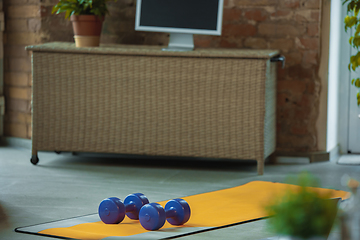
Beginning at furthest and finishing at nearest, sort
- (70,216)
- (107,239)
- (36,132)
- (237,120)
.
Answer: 1. (36,132)
2. (237,120)
3. (70,216)
4. (107,239)

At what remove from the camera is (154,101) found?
2.99 metres

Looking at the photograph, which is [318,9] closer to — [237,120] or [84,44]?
[237,120]

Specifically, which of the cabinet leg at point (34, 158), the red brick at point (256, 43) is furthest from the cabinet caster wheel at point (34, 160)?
the red brick at point (256, 43)

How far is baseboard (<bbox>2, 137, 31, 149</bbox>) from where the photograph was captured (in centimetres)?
367

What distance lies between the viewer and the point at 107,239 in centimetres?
166

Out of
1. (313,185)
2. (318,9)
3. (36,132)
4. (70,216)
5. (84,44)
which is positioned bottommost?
(70,216)

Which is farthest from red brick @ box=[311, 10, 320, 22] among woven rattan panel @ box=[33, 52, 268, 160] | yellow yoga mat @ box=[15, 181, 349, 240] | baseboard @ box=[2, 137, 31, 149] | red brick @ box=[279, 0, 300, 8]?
baseboard @ box=[2, 137, 31, 149]

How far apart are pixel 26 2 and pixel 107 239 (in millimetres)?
2436

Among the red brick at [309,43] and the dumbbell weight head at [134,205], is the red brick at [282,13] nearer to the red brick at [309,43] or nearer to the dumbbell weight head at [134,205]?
the red brick at [309,43]

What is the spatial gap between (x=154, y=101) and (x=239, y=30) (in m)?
0.80

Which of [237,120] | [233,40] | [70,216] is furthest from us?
[233,40]

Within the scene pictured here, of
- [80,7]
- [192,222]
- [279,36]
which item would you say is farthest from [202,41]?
[192,222]

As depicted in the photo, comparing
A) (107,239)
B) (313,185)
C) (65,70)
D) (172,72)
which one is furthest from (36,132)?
(313,185)

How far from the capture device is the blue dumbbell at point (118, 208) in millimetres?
1847
